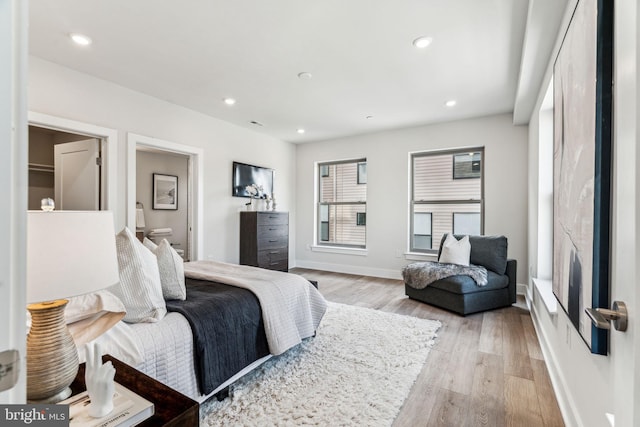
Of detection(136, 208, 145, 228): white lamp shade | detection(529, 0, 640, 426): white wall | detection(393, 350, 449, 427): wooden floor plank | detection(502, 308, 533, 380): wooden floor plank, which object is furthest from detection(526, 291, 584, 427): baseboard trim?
detection(136, 208, 145, 228): white lamp shade

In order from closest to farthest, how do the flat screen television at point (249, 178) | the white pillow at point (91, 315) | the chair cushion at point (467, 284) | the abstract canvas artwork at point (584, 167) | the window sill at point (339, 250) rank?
the abstract canvas artwork at point (584, 167) < the white pillow at point (91, 315) < the chair cushion at point (467, 284) < the flat screen television at point (249, 178) < the window sill at point (339, 250)

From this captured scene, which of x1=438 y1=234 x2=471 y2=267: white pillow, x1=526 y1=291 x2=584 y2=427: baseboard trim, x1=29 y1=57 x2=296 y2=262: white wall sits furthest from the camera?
x1=438 y1=234 x2=471 y2=267: white pillow

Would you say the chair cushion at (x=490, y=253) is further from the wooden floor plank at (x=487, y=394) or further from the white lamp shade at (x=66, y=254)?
the white lamp shade at (x=66, y=254)

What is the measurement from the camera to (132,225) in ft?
Result: 11.1

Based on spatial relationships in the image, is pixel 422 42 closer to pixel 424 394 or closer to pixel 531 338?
pixel 424 394

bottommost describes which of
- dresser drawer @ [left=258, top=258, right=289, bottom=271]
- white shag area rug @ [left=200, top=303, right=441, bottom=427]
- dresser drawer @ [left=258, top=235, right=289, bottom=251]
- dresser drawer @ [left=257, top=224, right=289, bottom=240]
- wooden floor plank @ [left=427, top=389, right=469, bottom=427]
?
wooden floor plank @ [left=427, top=389, right=469, bottom=427]

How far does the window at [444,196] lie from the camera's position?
4.64m

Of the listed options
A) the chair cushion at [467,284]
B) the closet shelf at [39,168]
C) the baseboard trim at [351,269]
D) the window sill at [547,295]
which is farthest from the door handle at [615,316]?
the closet shelf at [39,168]

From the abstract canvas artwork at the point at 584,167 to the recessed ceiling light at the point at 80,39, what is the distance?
3296 mm

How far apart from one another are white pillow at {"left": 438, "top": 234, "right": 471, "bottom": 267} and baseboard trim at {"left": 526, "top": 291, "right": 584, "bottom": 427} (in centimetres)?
113

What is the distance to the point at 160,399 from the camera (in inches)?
36.7

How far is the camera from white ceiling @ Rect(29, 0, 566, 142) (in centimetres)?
212

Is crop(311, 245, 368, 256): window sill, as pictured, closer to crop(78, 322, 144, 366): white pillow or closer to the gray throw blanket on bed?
the gray throw blanket on bed

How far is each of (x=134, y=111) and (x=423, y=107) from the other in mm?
3586
